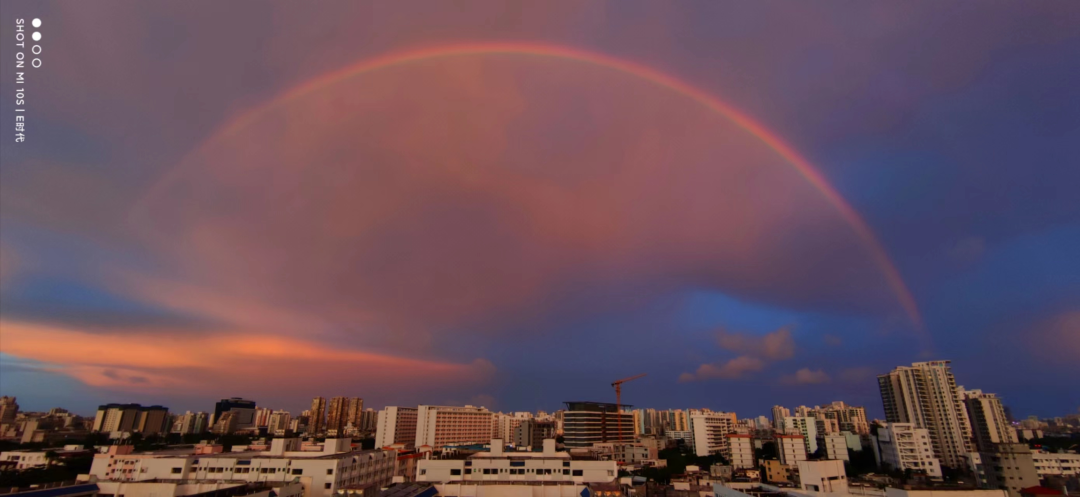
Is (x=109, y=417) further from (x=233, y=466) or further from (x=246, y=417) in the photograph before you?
(x=233, y=466)

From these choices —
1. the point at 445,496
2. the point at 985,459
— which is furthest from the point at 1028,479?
the point at 445,496

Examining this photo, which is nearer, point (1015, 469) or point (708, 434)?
point (1015, 469)

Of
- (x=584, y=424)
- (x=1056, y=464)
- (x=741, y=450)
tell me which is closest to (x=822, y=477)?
(x=1056, y=464)

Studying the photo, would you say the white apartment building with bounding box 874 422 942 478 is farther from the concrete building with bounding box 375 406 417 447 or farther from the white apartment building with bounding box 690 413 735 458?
the concrete building with bounding box 375 406 417 447

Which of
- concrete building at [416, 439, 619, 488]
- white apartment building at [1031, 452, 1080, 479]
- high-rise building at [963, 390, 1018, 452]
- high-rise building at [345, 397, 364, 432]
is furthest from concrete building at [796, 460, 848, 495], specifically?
high-rise building at [345, 397, 364, 432]

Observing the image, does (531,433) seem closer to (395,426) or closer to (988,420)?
(395,426)

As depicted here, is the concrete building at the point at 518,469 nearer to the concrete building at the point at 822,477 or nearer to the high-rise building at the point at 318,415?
the concrete building at the point at 822,477

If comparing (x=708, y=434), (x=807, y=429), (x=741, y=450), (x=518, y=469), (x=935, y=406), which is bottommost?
(x=741, y=450)
